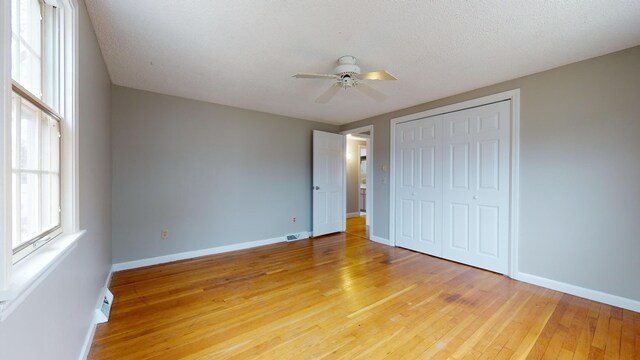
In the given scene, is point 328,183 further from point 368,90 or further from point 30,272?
point 30,272

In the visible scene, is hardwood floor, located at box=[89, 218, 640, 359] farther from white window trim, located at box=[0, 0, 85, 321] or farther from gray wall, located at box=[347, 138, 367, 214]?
gray wall, located at box=[347, 138, 367, 214]

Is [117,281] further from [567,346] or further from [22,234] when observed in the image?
[567,346]

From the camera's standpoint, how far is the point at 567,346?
177cm

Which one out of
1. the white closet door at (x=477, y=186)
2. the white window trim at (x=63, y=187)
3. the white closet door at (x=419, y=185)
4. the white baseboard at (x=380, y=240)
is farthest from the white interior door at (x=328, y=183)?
the white window trim at (x=63, y=187)

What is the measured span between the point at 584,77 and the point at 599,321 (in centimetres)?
216

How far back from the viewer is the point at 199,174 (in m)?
3.71

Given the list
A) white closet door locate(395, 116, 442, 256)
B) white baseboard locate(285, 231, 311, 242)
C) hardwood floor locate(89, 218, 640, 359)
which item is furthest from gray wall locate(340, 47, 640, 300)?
white baseboard locate(285, 231, 311, 242)

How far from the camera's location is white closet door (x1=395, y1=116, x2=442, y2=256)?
3.66 metres

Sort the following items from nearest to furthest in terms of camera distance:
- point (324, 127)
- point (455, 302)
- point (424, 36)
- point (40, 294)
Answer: point (40, 294) → point (424, 36) → point (455, 302) → point (324, 127)

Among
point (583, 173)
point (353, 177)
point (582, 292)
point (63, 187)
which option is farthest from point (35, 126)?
point (353, 177)

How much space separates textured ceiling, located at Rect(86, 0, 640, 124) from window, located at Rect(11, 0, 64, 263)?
0.66 m

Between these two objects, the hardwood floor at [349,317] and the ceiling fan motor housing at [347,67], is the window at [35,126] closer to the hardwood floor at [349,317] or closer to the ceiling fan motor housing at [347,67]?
the hardwood floor at [349,317]

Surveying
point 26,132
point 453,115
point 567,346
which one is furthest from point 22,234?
point 453,115

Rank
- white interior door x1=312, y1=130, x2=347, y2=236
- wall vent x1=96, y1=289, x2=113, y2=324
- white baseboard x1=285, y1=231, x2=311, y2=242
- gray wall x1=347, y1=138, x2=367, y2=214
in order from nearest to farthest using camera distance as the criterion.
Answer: wall vent x1=96, y1=289, x2=113, y2=324, white baseboard x1=285, y1=231, x2=311, y2=242, white interior door x1=312, y1=130, x2=347, y2=236, gray wall x1=347, y1=138, x2=367, y2=214
